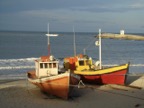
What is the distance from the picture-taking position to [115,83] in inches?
840

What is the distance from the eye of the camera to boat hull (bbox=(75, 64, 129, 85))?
20875mm

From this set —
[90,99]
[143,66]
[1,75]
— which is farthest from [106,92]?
[143,66]

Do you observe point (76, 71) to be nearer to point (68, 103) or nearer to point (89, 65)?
point (89, 65)

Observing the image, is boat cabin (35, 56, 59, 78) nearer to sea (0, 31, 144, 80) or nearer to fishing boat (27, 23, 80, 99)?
fishing boat (27, 23, 80, 99)

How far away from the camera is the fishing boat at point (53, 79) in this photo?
669 inches

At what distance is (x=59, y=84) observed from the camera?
17125mm

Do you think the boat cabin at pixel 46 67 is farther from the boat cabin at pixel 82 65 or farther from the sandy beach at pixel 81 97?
the boat cabin at pixel 82 65

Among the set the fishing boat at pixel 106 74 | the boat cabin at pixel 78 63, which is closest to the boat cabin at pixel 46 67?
the fishing boat at pixel 106 74

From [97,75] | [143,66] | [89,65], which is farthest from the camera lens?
[143,66]

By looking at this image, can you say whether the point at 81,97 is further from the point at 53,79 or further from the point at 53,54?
the point at 53,54

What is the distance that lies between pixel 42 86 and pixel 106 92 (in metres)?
3.86

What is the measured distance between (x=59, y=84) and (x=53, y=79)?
44cm

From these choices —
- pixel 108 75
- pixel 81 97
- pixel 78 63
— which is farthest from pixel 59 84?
pixel 78 63

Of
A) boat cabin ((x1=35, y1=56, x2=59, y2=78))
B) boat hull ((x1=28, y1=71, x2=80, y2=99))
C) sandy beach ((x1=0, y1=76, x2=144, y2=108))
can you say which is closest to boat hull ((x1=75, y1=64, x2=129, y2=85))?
sandy beach ((x1=0, y1=76, x2=144, y2=108))
